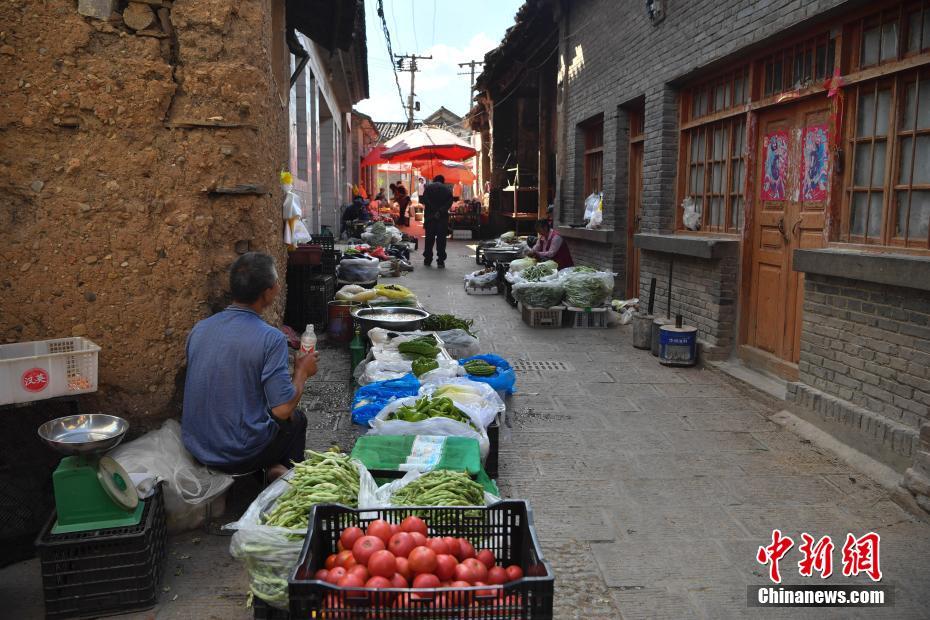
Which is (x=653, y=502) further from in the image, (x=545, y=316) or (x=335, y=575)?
(x=545, y=316)

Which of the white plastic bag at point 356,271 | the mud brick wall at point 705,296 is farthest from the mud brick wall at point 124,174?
the white plastic bag at point 356,271

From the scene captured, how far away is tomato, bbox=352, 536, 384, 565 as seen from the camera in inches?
98.9

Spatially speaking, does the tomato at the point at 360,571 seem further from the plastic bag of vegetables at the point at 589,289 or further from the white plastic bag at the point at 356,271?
the white plastic bag at the point at 356,271

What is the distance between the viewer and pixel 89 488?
3209 millimetres

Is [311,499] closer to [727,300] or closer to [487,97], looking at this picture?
[727,300]

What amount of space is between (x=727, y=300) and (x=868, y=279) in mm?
2631

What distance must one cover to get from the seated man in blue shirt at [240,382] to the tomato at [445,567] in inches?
64.8

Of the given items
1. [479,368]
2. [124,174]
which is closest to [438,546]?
[124,174]

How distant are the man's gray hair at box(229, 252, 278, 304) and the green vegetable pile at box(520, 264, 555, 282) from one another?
274 inches

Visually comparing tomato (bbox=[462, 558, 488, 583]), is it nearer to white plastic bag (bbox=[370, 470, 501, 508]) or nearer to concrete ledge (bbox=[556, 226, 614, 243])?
white plastic bag (bbox=[370, 470, 501, 508])

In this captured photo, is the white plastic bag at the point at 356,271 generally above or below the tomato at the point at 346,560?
above

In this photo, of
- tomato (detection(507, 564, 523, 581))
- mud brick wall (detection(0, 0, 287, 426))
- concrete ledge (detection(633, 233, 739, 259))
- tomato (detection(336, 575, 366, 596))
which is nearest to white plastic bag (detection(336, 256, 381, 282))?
concrete ledge (detection(633, 233, 739, 259))

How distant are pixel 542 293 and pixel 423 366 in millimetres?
4526

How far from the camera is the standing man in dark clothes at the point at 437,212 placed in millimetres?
16531
